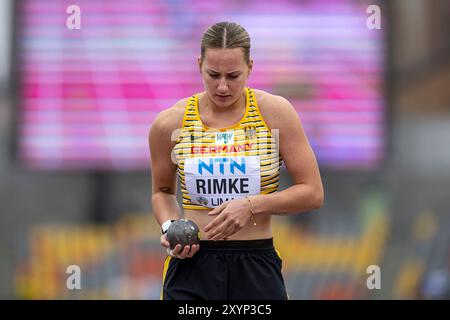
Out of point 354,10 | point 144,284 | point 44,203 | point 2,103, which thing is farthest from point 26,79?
point 354,10

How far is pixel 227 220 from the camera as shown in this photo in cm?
362

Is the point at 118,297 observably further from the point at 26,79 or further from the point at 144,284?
the point at 26,79

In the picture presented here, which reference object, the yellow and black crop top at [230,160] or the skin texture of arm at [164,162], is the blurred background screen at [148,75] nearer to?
the skin texture of arm at [164,162]

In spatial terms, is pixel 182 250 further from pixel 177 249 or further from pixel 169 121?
pixel 169 121

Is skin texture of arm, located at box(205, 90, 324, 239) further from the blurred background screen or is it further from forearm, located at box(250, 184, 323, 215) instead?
the blurred background screen

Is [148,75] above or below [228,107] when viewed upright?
above

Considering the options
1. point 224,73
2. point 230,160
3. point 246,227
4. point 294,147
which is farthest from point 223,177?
point 224,73

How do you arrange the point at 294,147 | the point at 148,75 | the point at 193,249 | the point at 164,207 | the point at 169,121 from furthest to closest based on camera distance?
the point at 148,75
the point at 164,207
the point at 169,121
the point at 294,147
the point at 193,249

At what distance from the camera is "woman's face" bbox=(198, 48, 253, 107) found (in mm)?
3729

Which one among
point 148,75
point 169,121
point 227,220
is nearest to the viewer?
A: point 227,220

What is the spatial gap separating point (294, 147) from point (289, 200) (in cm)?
Answer: 25

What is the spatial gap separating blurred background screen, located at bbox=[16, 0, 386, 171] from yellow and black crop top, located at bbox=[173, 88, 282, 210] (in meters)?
6.43

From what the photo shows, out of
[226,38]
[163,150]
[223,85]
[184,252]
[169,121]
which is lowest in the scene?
[184,252]

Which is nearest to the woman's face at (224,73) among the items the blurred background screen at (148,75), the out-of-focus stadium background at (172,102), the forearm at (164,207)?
the forearm at (164,207)
